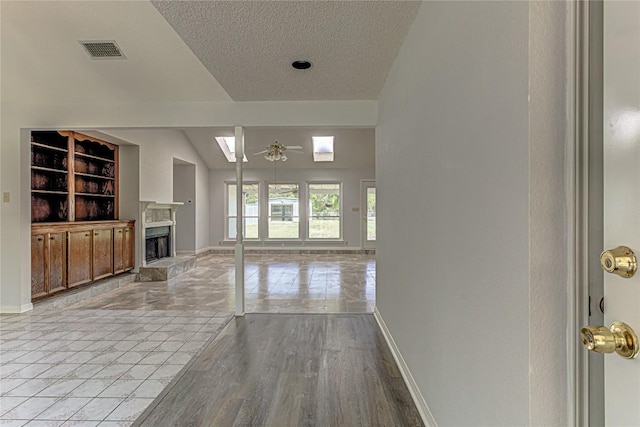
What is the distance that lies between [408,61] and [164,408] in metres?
2.76

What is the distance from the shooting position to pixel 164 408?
6.66ft

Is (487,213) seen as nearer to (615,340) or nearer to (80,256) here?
(615,340)

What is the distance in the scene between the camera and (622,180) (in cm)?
68

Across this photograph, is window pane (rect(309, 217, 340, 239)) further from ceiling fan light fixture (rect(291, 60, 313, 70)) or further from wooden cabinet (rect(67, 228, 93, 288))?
ceiling fan light fixture (rect(291, 60, 313, 70))

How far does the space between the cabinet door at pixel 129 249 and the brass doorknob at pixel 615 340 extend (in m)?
6.57

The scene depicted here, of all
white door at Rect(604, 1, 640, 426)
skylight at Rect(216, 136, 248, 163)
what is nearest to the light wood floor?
white door at Rect(604, 1, 640, 426)

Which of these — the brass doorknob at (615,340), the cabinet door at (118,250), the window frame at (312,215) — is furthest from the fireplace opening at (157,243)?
the brass doorknob at (615,340)

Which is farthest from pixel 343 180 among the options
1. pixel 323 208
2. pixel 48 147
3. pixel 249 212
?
pixel 48 147

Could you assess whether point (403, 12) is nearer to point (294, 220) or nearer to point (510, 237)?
point (510, 237)

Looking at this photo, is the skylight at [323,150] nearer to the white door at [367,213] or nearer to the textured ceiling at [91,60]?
the white door at [367,213]

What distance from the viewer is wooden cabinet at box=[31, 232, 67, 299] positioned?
4211 millimetres

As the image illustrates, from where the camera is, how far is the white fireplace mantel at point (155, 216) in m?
6.15

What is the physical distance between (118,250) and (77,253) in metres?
0.89

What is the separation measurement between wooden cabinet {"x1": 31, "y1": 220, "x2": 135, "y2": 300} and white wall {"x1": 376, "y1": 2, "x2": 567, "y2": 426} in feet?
15.6
